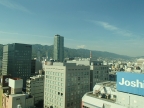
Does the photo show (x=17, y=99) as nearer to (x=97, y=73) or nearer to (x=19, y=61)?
(x=97, y=73)

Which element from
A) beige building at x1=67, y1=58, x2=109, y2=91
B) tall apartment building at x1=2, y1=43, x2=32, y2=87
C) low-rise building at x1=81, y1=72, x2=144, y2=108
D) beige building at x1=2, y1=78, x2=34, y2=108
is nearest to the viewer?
low-rise building at x1=81, y1=72, x2=144, y2=108

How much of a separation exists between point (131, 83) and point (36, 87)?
8147 centimetres

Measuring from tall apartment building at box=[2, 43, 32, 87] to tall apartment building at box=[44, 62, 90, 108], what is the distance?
9623cm

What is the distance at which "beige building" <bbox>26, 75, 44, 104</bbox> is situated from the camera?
10657 cm

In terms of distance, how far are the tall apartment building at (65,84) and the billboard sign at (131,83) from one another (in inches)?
1440

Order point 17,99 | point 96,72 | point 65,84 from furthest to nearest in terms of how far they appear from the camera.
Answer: point 96,72
point 17,99
point 65,84

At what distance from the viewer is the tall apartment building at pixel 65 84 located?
251ft

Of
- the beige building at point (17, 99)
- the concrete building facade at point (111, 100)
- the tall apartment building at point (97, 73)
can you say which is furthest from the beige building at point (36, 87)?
the concrete building facade at point (111, 100)

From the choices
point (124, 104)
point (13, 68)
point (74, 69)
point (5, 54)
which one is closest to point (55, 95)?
point (74, 69)

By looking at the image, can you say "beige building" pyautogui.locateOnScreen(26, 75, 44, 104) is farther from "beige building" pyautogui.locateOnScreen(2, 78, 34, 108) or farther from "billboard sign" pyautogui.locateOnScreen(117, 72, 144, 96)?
"billboard sign" pyautogui.locateOnScreen(117, 72, 144, 96)

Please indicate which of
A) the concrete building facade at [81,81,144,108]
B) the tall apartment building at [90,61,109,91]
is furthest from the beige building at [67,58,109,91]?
the concrete building facade at [81,81,144,108]

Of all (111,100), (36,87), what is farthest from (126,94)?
(36,87)

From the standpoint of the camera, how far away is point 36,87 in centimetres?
10950

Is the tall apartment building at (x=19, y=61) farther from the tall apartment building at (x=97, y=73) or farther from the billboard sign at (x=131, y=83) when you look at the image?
the billboard sign at (x=131, y=83)
